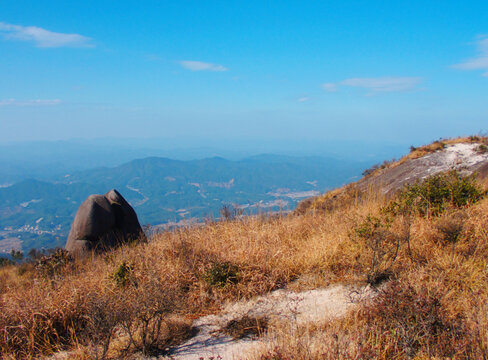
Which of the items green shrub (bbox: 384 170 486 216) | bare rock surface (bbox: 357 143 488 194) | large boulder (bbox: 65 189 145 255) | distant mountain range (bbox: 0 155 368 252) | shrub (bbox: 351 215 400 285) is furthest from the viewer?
distant mountain range (bbox: 0 155 368 252)

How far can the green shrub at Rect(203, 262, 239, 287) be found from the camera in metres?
4.87

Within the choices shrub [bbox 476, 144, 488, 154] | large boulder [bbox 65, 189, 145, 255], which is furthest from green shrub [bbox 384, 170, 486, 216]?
large boulder [bbox 65, 189, 145, 255]

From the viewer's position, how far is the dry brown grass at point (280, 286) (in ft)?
9.81

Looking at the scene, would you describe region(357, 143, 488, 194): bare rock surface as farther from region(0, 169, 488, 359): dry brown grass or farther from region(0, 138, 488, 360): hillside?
region(0, 169, 488, 359): dry brown grass

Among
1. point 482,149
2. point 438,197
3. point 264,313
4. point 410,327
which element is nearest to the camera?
point 410,327

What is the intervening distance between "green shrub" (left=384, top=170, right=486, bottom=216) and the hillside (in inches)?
1.0

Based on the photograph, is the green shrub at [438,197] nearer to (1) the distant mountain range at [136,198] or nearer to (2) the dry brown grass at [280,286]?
(2) the dry brown grass at [280,286]

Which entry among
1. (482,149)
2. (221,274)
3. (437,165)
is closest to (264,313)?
(221,274)

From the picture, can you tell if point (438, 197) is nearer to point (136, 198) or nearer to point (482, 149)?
point (482, 149)

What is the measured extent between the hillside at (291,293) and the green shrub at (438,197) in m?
0.02

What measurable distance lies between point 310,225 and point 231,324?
3297 millimetres

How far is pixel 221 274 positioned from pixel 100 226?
18.7ft

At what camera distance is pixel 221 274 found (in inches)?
194

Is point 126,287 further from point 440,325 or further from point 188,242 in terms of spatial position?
point 440,325
